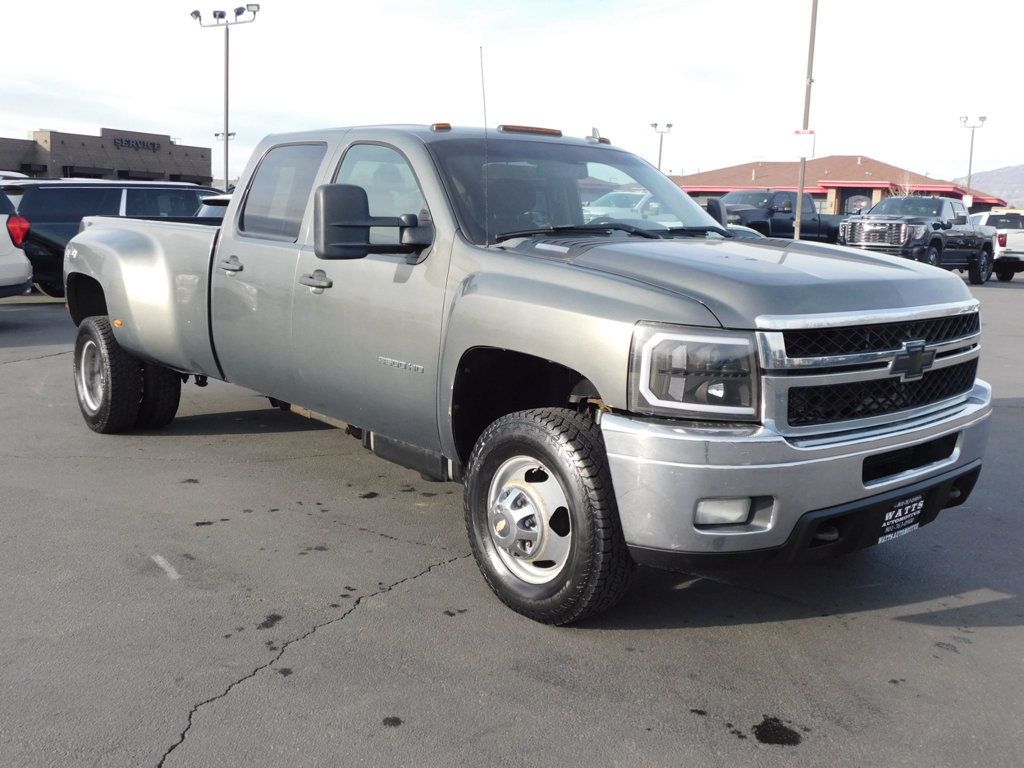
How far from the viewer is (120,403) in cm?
663

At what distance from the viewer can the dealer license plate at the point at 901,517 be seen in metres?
3.72

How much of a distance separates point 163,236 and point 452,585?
306cm

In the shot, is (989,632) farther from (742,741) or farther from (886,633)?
(742,741)

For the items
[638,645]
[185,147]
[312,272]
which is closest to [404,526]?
[312,272]

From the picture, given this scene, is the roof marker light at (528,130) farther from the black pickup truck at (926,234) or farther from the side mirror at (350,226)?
the black pickup truck at (926,234)

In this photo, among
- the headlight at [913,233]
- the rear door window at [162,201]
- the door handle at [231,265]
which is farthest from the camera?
the headlight at [913,233]

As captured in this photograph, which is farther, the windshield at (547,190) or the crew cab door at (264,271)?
the crew cab door at (264,271)

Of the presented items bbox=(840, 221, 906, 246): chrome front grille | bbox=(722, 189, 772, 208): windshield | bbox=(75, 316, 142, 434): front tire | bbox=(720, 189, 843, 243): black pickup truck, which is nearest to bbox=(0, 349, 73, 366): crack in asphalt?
bbox=(75, 316, 142, 434): front tire

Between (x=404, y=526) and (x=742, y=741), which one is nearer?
(x=742, y=741)

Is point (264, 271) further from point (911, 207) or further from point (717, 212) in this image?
point (911, 207)

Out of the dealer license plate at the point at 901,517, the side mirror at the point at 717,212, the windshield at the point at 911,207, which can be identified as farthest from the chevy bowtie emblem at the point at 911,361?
the windshield at the point at 911,207

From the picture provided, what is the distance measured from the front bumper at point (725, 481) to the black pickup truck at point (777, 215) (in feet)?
62.1

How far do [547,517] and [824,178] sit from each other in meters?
55.4

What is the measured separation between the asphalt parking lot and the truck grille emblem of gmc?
88 centimetres
